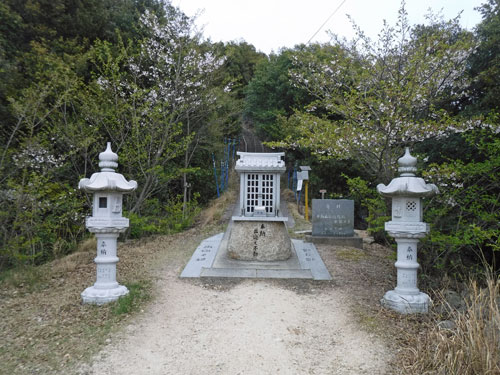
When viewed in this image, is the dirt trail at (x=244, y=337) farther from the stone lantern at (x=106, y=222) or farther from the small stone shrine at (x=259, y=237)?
the small stone shrine at (x=259, y=237)

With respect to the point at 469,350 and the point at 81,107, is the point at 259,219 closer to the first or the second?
the point at 469,350

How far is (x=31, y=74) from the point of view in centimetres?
1018

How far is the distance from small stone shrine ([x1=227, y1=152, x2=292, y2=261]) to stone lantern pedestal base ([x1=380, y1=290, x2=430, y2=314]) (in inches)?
117

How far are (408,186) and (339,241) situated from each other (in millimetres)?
4765

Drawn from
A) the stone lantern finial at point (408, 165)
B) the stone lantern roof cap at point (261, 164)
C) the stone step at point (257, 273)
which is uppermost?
the stone lantern roof cap at point (261, 164)

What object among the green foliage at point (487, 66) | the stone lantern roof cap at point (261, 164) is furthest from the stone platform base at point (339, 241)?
the green foliage at point (487, 66)

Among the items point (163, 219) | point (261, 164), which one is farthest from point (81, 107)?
point (261, 164)

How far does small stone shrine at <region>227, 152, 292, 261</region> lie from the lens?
7.48m

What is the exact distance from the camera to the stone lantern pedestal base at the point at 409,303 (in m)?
4.71

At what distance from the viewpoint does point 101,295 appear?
4945mm

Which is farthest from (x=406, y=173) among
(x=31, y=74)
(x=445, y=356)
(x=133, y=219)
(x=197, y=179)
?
(x=197, y=179)

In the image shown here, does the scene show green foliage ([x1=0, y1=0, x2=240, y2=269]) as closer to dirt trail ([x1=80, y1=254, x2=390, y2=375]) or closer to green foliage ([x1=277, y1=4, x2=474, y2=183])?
dirt trail ([x1=80, y1=254, x2=390, y2=375])

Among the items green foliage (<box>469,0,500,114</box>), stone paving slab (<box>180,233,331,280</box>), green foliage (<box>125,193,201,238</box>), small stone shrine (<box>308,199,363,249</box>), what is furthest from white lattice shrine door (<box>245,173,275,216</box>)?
green foliage (<box>469,0,500,114</box>)

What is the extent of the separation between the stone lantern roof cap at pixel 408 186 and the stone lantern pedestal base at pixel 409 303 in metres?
1.36
